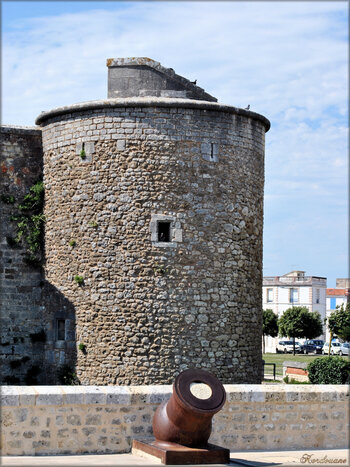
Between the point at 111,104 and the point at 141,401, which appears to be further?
the point at 111,104

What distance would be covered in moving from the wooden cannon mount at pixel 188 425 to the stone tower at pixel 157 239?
498 cm

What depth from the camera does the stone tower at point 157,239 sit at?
14.5 metres

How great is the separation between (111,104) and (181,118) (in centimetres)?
134

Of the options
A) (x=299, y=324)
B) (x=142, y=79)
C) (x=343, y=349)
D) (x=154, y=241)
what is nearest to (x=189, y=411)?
(x=154, y=241)

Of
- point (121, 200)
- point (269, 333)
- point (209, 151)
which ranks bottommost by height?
point (269, 333)

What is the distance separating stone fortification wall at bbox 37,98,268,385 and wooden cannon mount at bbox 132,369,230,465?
4.99m

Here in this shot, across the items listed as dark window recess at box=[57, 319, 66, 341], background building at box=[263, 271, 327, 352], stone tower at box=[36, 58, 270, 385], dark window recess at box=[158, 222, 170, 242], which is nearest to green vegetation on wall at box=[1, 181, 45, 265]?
stone tower at box=[36, 58, 270, 385]

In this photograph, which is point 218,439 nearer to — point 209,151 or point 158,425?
point 158,425

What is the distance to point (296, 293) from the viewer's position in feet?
193

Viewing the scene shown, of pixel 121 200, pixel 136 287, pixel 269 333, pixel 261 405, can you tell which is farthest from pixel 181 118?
pixel 269 333

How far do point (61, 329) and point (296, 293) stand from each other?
1760 inches

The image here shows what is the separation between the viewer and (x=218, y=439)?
10195mm

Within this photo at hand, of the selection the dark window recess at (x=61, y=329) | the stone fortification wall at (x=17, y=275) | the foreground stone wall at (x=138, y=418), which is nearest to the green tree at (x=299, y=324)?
the stone fortification wall at (x=17, y=275)

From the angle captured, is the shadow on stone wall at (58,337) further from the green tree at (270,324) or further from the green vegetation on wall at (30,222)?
the green tree at (270,324)
